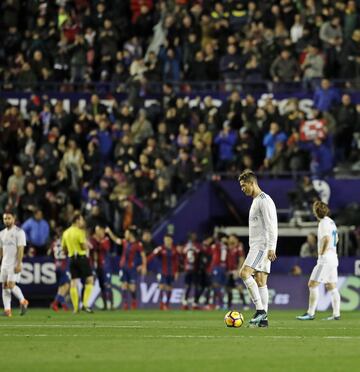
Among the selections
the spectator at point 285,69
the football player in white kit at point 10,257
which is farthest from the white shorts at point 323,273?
the spectator at point 285,69

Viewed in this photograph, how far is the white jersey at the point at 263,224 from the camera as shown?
65.3ft

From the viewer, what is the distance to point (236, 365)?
541 inches

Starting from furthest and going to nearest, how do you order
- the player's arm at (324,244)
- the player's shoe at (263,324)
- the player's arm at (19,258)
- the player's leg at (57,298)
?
the player's leg at (57,298)
the player's arm at (19,258)
the player's arm at (324,244)
the player's shoe at (263,324)

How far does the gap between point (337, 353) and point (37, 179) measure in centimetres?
2084

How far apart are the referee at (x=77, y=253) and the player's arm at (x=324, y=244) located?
24.1 feet

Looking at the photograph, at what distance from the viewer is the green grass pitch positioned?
13.7 m

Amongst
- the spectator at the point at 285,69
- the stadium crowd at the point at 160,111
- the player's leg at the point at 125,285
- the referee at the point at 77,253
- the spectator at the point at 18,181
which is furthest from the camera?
the spectator at the point at 285,69

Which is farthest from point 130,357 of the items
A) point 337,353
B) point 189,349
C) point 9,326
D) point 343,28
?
point 343,28

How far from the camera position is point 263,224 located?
20.1 meters

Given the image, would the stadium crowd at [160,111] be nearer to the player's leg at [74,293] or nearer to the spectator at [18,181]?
the spectator at [18,181]

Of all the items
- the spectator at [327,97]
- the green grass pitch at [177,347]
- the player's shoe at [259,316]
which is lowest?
the green grass pitch at [177,347]

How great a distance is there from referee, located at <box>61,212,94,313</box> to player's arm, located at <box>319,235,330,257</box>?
736 cm

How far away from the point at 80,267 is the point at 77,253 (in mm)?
376

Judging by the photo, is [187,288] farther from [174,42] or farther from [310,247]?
[174,42]
